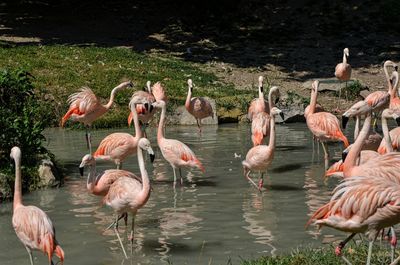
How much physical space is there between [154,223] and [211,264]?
1.62 meters

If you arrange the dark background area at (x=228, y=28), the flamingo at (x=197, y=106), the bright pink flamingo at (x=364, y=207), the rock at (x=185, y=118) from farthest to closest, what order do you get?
1. the dark background area at (x=228, y=28)
2. the rock at (x=185, y=118)
3. the flamingo at (x=197, y=106)
4. the bright pink flamingo at (x=364, y=207)

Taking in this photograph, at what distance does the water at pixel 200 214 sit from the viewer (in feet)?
23.4

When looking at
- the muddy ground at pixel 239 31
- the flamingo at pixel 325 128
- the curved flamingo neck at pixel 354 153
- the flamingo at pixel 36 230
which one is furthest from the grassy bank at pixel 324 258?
the muddy ground at pixel 239 31

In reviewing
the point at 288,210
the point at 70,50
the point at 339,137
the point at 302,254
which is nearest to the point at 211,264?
the point at 302,254

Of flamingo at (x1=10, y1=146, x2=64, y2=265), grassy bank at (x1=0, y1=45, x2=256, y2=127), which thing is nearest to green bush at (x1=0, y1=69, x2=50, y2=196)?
flamingo at (x1=10, y1=146, x2=64, y2=265)

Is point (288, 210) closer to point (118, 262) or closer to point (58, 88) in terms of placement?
point (118, 262)

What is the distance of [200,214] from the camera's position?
8492 mm

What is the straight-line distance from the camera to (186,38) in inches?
923

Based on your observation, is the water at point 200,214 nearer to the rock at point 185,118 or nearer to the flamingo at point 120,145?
the flamingo at point 120,145

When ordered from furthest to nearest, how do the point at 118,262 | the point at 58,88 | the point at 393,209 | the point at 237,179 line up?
the point at 58,88 → the point at 237,179 → the point at 118,262 → the point at 393,209

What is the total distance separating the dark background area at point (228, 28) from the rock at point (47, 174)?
11.4 meters

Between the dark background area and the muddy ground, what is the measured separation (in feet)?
0.09

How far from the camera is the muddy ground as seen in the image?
2088 cm

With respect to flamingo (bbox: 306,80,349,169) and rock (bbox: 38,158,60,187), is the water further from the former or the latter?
flamingo (bbox: 306,80,349,169)
